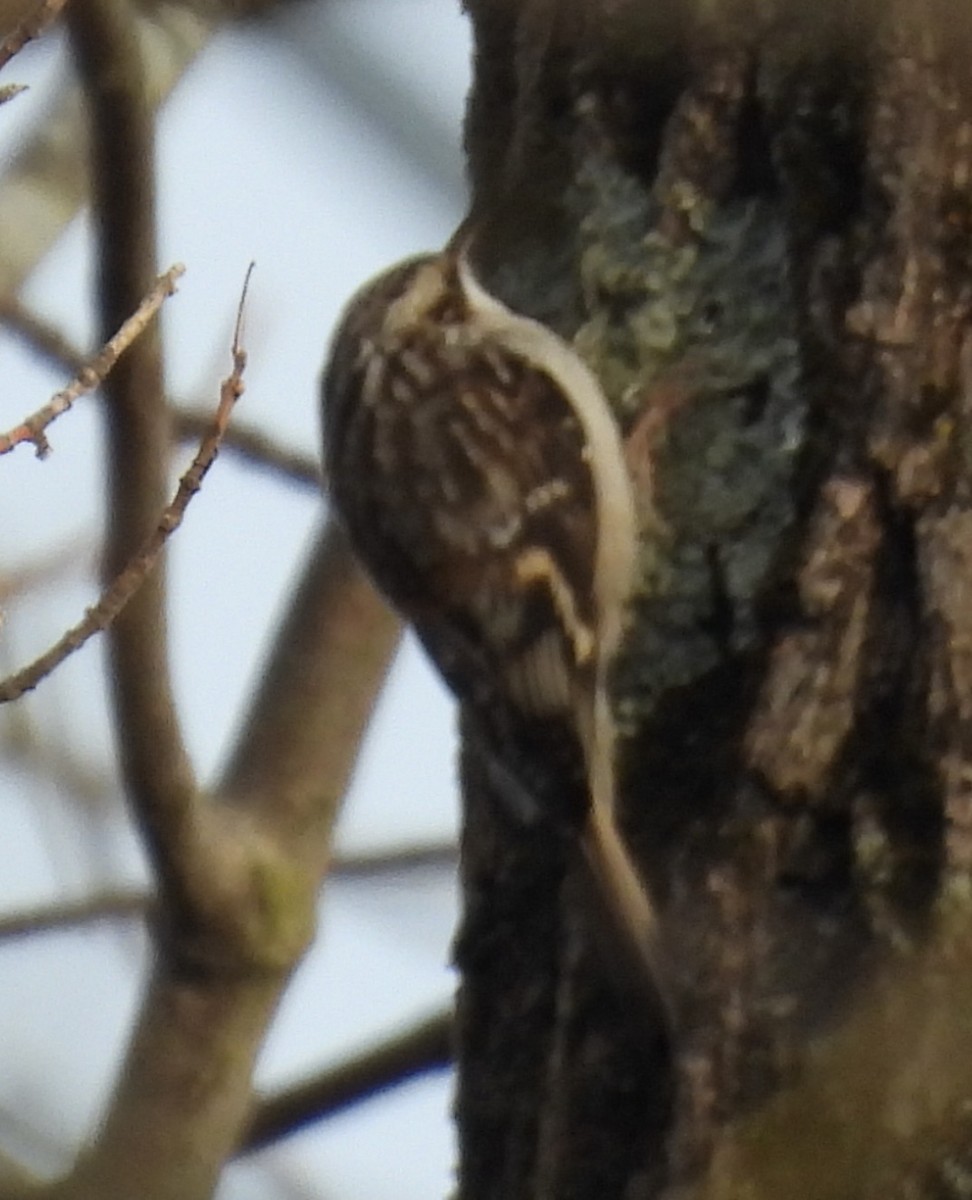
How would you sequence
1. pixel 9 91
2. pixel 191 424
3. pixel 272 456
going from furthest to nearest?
pixel 272 456 < pixel 191 424 < pixel 9 91

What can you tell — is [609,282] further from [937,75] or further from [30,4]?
[30,4]

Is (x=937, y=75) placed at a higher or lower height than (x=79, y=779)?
higher

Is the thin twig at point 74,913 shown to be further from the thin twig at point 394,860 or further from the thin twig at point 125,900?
the thin twig at point 394,860

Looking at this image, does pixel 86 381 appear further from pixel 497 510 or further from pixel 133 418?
pixel 497 510

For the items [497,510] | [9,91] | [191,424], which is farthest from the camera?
[191,424]

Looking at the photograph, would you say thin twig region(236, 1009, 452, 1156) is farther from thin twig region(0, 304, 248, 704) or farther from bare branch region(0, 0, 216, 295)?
bare branch region(0, 0, 216, 295)

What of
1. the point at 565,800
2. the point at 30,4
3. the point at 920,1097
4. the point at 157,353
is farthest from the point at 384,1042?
the point at 30,4

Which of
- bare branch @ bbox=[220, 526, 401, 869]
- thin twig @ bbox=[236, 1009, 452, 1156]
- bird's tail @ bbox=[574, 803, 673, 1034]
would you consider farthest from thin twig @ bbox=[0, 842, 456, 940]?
bird's tail @ bbox=[574, 803, 673, 1034]

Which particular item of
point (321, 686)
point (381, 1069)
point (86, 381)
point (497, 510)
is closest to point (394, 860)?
point (321, 686)
